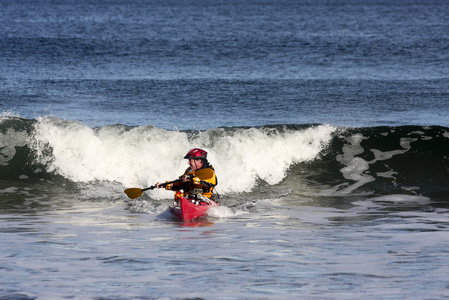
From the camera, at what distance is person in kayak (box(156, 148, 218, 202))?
1187cm

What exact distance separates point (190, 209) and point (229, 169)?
5.32 meters

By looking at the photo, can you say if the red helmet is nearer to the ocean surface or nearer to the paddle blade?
the ocean surface

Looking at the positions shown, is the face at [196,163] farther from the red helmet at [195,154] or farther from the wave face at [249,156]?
the wave face at [249,156]

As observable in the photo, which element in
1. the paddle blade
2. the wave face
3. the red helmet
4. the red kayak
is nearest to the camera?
the red kayak

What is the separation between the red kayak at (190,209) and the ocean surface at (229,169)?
0.20m

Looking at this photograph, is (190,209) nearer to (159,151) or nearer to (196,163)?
(196,163)

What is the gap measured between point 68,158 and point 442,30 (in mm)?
47125

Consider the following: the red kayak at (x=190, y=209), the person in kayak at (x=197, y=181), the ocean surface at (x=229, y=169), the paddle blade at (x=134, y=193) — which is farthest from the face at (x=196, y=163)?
the paddle blade at (x=134, y=193)

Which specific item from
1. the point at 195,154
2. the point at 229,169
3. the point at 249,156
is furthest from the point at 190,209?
the point at 249,156

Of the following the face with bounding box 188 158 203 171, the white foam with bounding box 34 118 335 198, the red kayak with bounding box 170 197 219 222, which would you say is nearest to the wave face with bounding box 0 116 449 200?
the white foam with bounding box 34 118 335 198

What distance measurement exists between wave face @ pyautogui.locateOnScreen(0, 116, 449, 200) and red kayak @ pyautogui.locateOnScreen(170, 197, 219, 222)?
3.76 m

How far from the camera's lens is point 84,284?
23.6ft

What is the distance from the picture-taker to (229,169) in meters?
16.7

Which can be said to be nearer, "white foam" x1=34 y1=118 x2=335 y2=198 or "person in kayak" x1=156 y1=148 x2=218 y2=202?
"person in kayak" x1=156 y1=148 x2=218 y2=202
